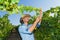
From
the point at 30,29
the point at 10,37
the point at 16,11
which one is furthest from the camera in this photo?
the point at 10,37

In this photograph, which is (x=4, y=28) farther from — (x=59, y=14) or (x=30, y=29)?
(x=30, y=29)

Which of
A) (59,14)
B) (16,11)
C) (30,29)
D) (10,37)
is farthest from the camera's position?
(10,37)

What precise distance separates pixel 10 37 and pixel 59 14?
2349 mm

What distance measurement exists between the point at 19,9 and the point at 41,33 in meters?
4.17

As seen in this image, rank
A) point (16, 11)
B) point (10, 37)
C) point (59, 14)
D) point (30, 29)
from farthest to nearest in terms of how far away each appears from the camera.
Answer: point (10, 37)
point (59, 14)
point (30, 29)
point (16, 11)

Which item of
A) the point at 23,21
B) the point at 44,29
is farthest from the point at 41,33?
the point at 23,21

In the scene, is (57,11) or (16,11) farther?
(57,11)

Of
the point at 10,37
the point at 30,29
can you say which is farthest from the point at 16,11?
the point at 10,37

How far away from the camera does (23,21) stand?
6051 millimetres

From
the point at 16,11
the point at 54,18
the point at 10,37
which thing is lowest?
the point at 10,37

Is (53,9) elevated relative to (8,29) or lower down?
elevated

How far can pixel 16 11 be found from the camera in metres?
A: 3.93

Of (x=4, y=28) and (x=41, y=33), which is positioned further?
(x=4, y=28)

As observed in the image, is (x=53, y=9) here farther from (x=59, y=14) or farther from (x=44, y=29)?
(x=44, y=29)
